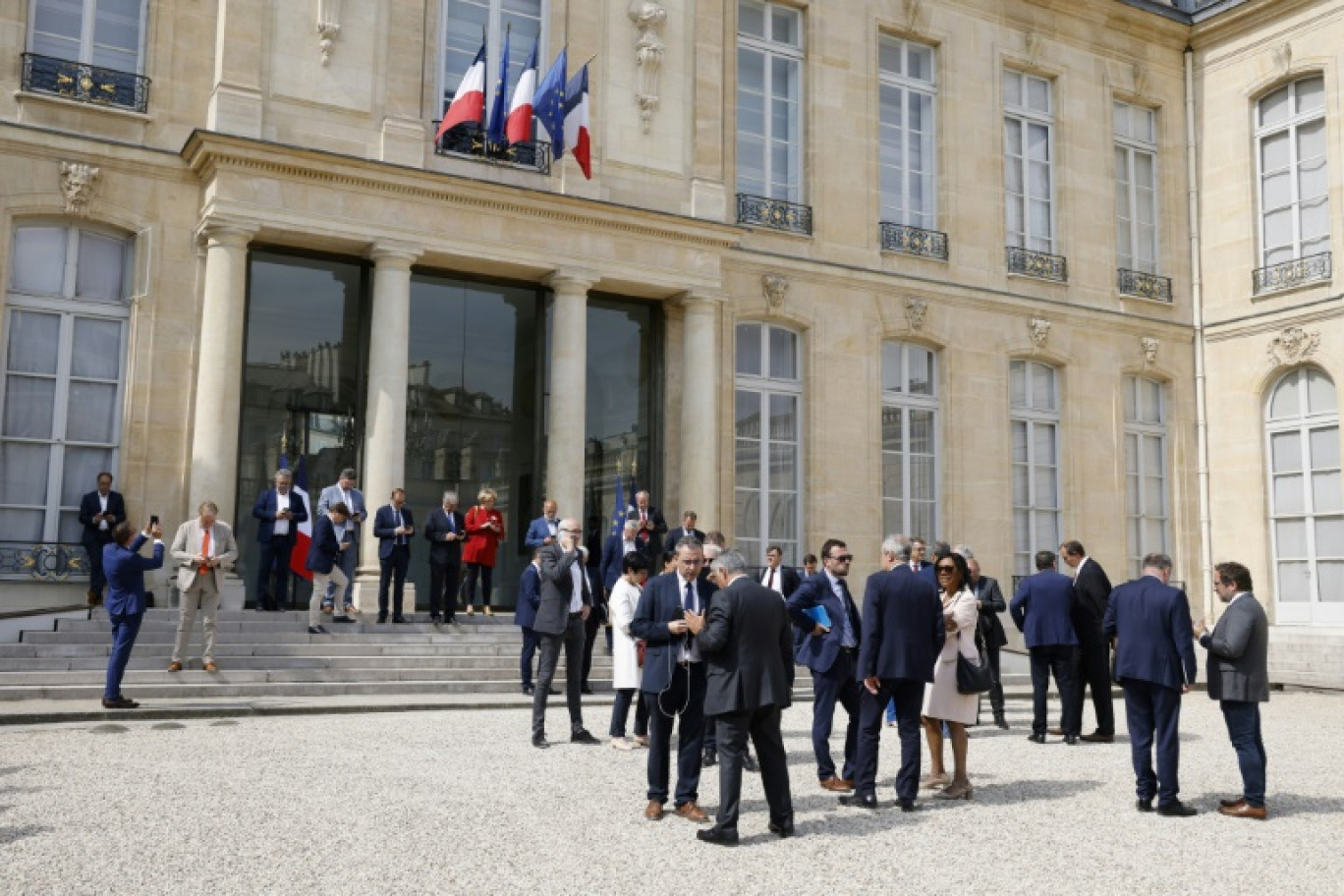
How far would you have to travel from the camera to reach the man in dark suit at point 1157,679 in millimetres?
6402

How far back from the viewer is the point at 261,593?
12.0 metres

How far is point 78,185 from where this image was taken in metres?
12.2

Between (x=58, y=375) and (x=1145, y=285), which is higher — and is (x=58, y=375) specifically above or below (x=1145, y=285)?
below

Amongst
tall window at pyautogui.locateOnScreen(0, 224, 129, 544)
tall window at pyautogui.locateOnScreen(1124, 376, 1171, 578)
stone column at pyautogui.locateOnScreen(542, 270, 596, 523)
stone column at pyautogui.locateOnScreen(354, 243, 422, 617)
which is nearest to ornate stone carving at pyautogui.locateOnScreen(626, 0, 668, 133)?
stone column at pyautogui.locateOnScreen(542, 270, 596, 523)

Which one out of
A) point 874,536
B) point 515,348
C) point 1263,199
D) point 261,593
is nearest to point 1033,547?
point 874,536

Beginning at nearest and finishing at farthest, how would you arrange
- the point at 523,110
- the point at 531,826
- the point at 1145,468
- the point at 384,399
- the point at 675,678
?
the point at 531,826, the point at 675,678, the point at 384,399, the point at 523,110, the point at 1145,468

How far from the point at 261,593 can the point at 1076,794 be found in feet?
26.1

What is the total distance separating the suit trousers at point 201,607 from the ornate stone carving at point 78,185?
4.53m

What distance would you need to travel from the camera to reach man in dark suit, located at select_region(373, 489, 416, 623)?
1189cm

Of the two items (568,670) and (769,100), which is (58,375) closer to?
(568,670)

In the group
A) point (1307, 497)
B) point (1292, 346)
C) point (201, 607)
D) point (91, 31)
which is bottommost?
point (201, 607)

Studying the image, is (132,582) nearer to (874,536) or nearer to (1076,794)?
(1076,794)

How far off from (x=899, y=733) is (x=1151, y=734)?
1.31 metres

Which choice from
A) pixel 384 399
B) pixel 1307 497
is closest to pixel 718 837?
pixel 384 399
